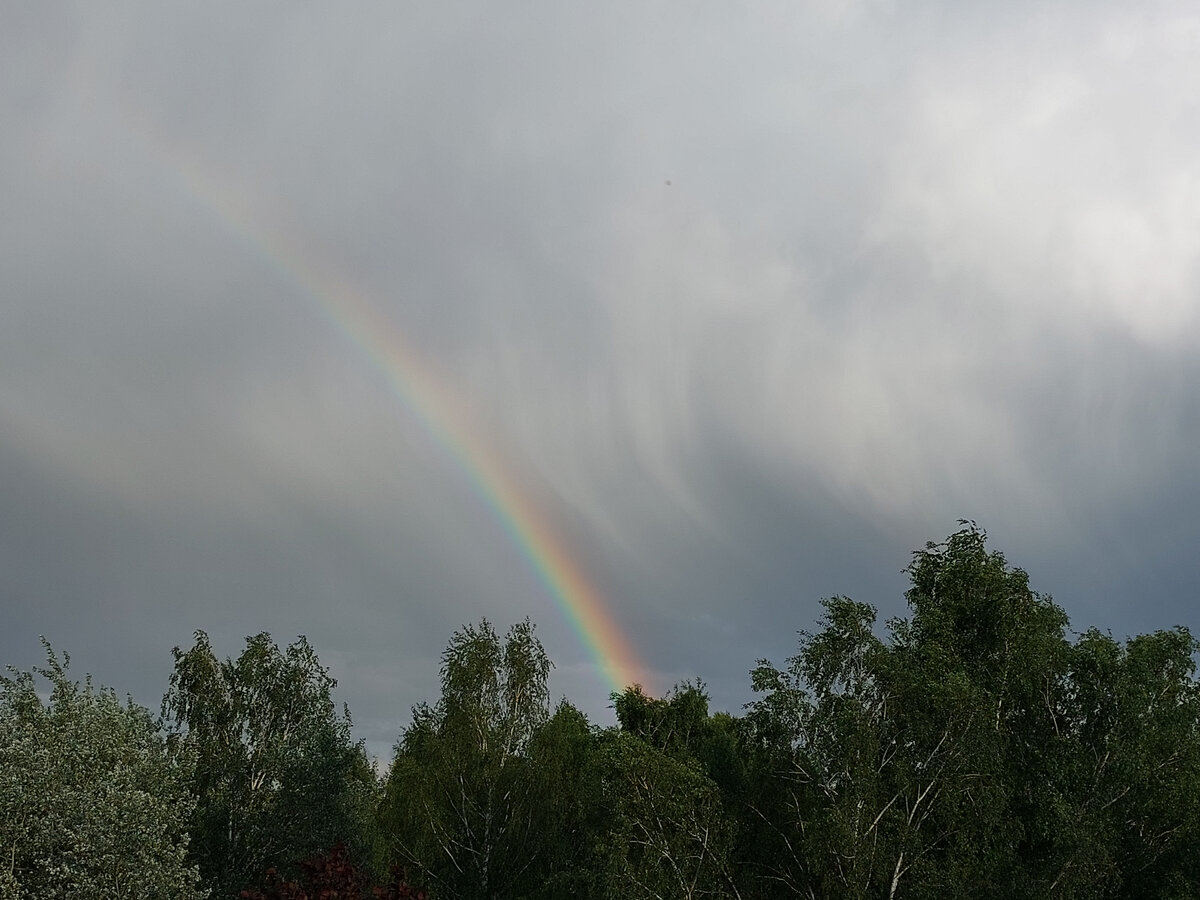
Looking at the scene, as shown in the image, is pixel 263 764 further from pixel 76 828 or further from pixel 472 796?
Result: pixel 76 828

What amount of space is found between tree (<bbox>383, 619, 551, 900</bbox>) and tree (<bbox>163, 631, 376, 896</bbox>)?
4.04 metres

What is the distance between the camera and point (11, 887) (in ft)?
104

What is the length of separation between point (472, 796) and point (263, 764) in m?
14.6

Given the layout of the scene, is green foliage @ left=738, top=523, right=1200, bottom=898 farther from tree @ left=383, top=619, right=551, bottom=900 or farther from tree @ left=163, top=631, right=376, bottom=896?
tree @ left=163, top=631, right=376, bottom=896

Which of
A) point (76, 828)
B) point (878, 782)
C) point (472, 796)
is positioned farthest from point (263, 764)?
point (878, 782)

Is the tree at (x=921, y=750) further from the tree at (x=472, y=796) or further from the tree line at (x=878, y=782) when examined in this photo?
the tree at (x=472, y=796)

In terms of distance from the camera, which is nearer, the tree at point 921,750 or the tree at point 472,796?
the tree at point 921,750

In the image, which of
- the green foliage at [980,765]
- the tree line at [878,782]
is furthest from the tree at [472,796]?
the green foliage at [980,765]

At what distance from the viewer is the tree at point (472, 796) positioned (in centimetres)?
4953

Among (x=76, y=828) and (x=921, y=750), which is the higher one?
(x=921, y=750)

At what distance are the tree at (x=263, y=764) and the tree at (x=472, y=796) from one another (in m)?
4.04

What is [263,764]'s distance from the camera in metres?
58.0

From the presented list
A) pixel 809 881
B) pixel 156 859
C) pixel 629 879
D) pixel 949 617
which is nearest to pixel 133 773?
pixel 156 859

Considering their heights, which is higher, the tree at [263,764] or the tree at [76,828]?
the tree at [263,764]
